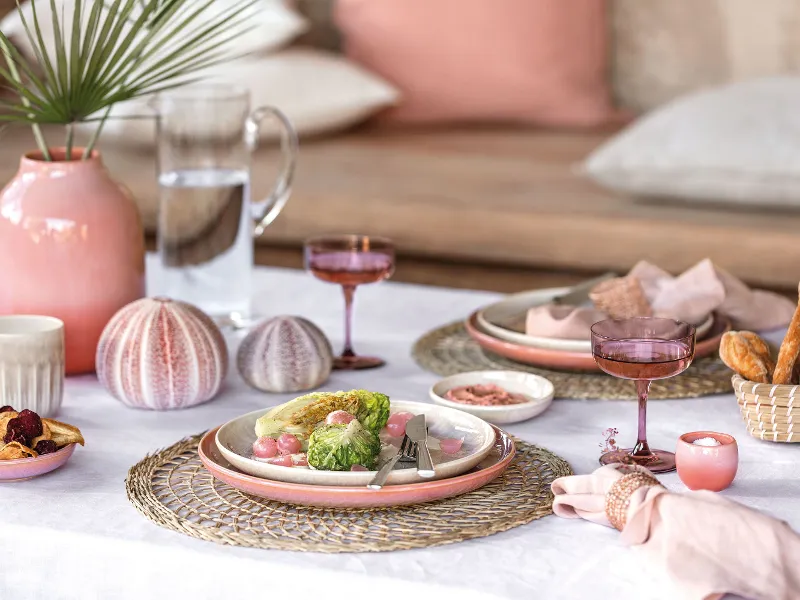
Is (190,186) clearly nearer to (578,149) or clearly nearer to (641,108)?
(578,149)

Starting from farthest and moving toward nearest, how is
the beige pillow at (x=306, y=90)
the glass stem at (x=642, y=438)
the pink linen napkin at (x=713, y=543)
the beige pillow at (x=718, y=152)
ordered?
1. the beige pillow at (x=306, y=90)
2. the beige pillow at (x=718, y=152)
3. the glass stem at (x=642, y=438)
4. the pink linen napkin at (x=713, y=543)

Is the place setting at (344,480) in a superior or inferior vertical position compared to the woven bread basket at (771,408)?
inferior

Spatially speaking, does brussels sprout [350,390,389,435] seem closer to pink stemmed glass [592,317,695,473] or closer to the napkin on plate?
pink stemmed glass [592,317,695,473]

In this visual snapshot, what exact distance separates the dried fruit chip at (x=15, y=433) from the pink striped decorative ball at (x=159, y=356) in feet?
0.52

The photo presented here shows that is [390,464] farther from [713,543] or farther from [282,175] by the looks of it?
[282,175]

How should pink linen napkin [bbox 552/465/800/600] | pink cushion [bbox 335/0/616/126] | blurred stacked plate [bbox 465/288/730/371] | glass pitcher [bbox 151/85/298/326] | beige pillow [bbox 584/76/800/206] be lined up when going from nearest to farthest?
pink linen napkin [bbox 552/465/800/600], blurred stacked plate [bbox 465/288/730/371], glass pitcher [bbox 151/85/298/326], beige pillow [bbox 584/76/800/206], pink cushion [bbox 335/0/616/126]

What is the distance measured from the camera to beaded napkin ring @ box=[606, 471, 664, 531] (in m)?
0.80

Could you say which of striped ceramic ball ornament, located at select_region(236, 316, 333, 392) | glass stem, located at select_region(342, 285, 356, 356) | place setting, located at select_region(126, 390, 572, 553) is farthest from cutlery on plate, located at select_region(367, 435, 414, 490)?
glass stem, located at select_region(342, 285, 356, 356)

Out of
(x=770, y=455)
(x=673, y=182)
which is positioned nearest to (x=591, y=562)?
(x=770, y=455)

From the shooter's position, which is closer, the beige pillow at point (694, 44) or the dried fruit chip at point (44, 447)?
the dried fruit chip at point (44, 447)

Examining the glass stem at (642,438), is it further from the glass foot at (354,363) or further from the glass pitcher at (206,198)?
the glass pitcher at (206,198)

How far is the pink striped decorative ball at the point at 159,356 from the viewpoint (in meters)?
1.07

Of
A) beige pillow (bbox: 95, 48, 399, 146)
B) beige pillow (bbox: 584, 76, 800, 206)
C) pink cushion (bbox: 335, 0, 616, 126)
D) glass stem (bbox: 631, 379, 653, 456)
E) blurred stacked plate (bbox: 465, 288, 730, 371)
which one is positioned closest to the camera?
glass stem (bbox: 631, 379, 653, 456)

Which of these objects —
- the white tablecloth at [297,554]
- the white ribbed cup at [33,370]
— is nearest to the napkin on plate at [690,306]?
the white tablecloth at [297,554]
